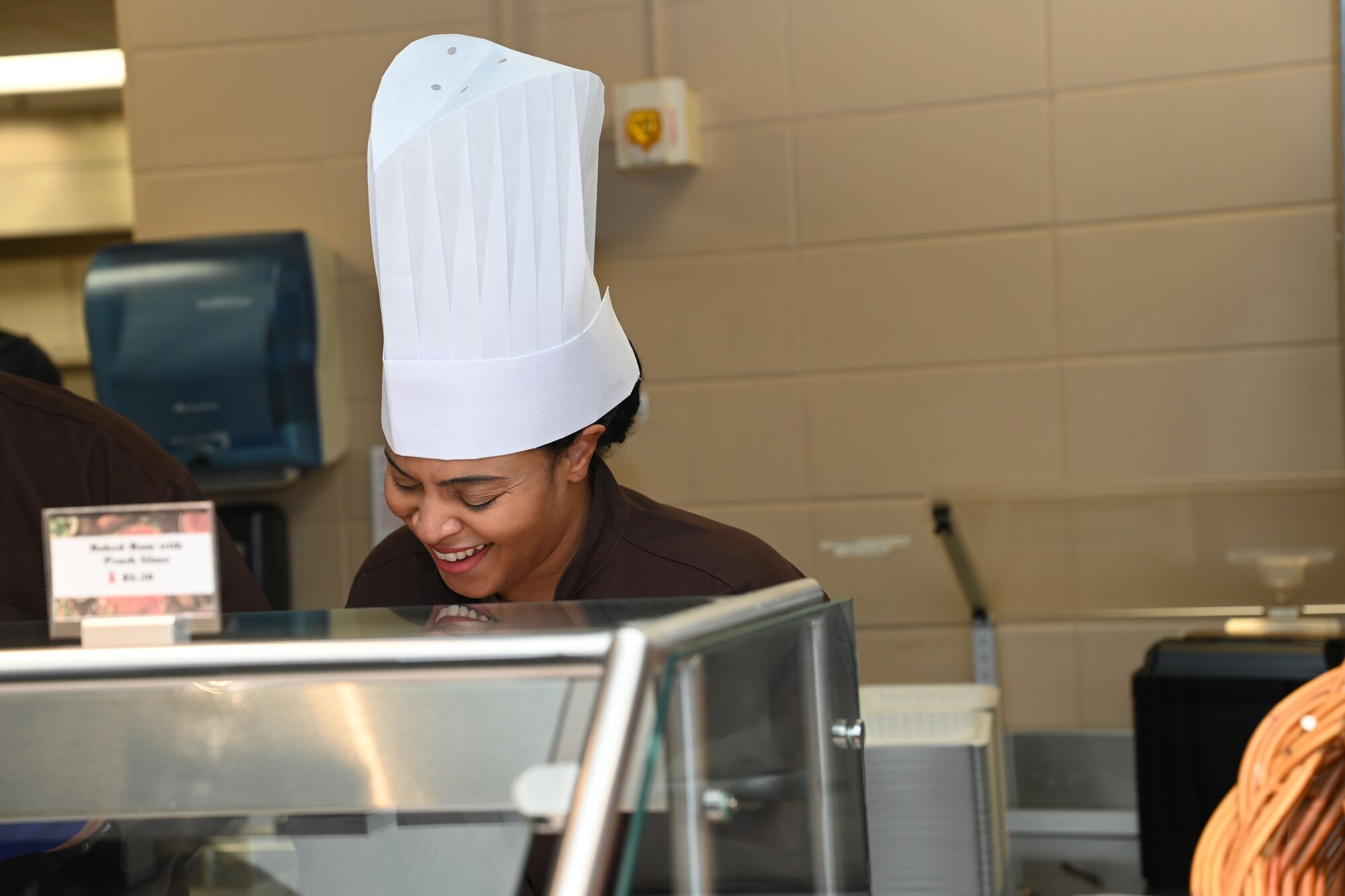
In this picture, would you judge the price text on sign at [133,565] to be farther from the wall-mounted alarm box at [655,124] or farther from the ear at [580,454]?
the wall-mounted alarm box at [655,124]

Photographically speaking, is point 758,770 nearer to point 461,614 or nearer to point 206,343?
point 461,614

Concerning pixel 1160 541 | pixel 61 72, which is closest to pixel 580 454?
pixel 1160 541

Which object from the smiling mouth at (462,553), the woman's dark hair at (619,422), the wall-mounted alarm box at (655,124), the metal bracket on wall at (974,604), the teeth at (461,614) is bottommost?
the metal bracket on wall at (974,604)

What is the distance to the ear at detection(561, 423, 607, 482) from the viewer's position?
1243 millimetres

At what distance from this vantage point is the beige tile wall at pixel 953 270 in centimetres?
246

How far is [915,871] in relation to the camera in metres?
1.89

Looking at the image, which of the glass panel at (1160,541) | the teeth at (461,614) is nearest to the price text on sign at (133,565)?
the teeth at (461,614)

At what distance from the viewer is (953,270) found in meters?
2.60

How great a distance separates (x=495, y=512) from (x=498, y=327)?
0.16m

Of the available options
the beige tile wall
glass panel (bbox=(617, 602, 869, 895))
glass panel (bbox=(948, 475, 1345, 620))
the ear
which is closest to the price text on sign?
glass panel (bbox=(617, 602, 869, 895))

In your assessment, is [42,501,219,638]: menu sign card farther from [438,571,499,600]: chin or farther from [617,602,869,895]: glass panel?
[438,571,499,600]: chin

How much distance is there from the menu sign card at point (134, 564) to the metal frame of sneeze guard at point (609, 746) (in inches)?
8.6

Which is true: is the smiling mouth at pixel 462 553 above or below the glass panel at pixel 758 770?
above

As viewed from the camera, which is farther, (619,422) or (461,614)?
(619,422)
